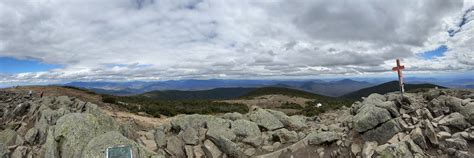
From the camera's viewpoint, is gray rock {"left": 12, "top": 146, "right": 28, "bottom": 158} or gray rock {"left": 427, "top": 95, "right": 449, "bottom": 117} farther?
gray rock {"left": 427, "top": 95, "right": 449, "bottom": 117}

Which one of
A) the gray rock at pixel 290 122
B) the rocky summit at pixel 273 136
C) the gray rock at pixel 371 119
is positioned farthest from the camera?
the gray rock at pixel 290 122

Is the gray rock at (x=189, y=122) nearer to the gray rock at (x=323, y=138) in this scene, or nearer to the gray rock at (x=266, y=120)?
the gray rock at (x=266, y=120)

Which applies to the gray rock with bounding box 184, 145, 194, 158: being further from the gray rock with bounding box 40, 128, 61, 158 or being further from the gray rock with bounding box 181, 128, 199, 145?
the gray rock with bounding box 40, 128, 61, 158

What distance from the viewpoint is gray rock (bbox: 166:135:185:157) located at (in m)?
13.5

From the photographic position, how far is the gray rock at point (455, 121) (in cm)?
1212

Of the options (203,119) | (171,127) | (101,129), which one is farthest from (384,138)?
(101,129)

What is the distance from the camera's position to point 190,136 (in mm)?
14461

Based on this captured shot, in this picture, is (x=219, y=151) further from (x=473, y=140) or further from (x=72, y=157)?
(x=473, y=140)

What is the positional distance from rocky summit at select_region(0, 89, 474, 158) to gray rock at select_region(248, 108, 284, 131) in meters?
0.06

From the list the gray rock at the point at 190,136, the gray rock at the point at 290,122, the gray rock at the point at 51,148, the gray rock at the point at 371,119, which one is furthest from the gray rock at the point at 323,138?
the gray rock at the point at 51,148

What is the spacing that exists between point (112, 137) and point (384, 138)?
1142cm

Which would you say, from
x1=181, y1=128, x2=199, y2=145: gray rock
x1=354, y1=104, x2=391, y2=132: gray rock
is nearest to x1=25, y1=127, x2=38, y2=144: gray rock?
x1=181, y1=128, x2=199, y2=145: gray rock

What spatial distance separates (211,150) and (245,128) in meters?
2.60

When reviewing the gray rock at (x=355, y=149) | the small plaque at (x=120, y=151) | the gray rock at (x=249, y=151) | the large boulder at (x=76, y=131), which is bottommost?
the gray rock at (x=249, y=151)
